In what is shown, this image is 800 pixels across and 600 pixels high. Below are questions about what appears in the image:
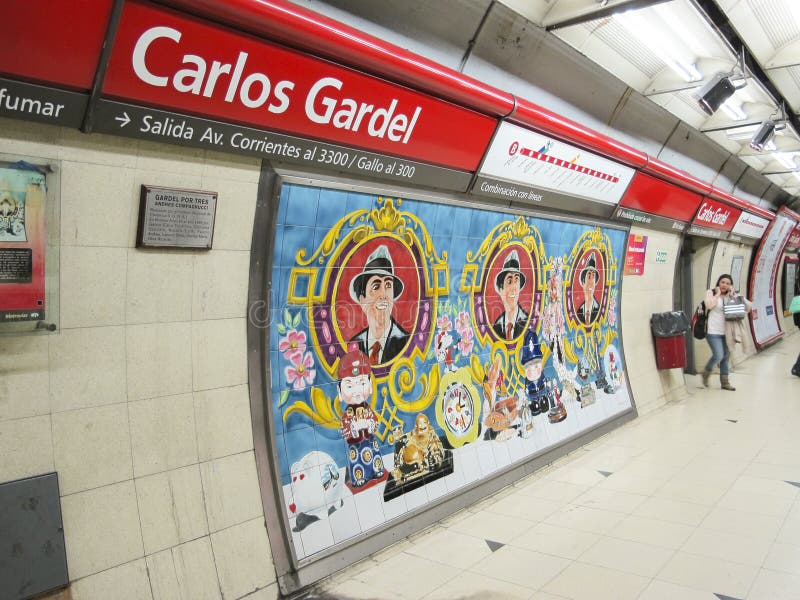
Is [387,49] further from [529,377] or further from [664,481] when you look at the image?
[664,481]

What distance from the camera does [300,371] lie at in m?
2.99

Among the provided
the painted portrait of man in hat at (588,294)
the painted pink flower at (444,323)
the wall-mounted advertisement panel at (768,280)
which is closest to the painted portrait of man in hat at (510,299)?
the painted pink flower at (444,323)

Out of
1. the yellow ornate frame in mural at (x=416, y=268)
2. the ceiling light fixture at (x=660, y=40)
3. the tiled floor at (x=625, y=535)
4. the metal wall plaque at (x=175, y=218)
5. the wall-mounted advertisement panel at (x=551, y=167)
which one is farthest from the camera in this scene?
the wall-mounted advertisement panel at (x=551, y=167)

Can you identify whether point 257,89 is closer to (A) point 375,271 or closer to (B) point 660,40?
(A) point 375,271

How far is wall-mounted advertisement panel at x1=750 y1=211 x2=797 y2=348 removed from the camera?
37.9 feet

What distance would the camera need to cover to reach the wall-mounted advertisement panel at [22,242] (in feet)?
6.40

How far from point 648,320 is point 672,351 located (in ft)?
1.47

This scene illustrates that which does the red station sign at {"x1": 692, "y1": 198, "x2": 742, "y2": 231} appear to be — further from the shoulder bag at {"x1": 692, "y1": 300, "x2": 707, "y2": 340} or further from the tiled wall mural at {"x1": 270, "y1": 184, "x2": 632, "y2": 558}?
the tiled wall mural at {"x1": 270, "y1": 184, "x2": 632, "y2": 558}

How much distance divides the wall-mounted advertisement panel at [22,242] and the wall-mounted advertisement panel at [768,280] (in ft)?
40.0

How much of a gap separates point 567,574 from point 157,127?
2770 mm

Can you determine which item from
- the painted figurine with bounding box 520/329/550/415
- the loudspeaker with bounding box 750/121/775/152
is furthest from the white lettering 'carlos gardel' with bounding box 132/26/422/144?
the loudspeaker with bounding box 750/121/775/152

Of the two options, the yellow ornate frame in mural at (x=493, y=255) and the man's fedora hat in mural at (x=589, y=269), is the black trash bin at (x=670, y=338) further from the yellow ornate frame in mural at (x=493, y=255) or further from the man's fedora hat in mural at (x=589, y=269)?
the yellow ornate frame in mural at (x=493, y=255)

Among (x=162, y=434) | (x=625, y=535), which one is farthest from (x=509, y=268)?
(x=162, y=434)

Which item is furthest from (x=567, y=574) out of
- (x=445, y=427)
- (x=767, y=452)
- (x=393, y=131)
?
(x=767, y=452)
